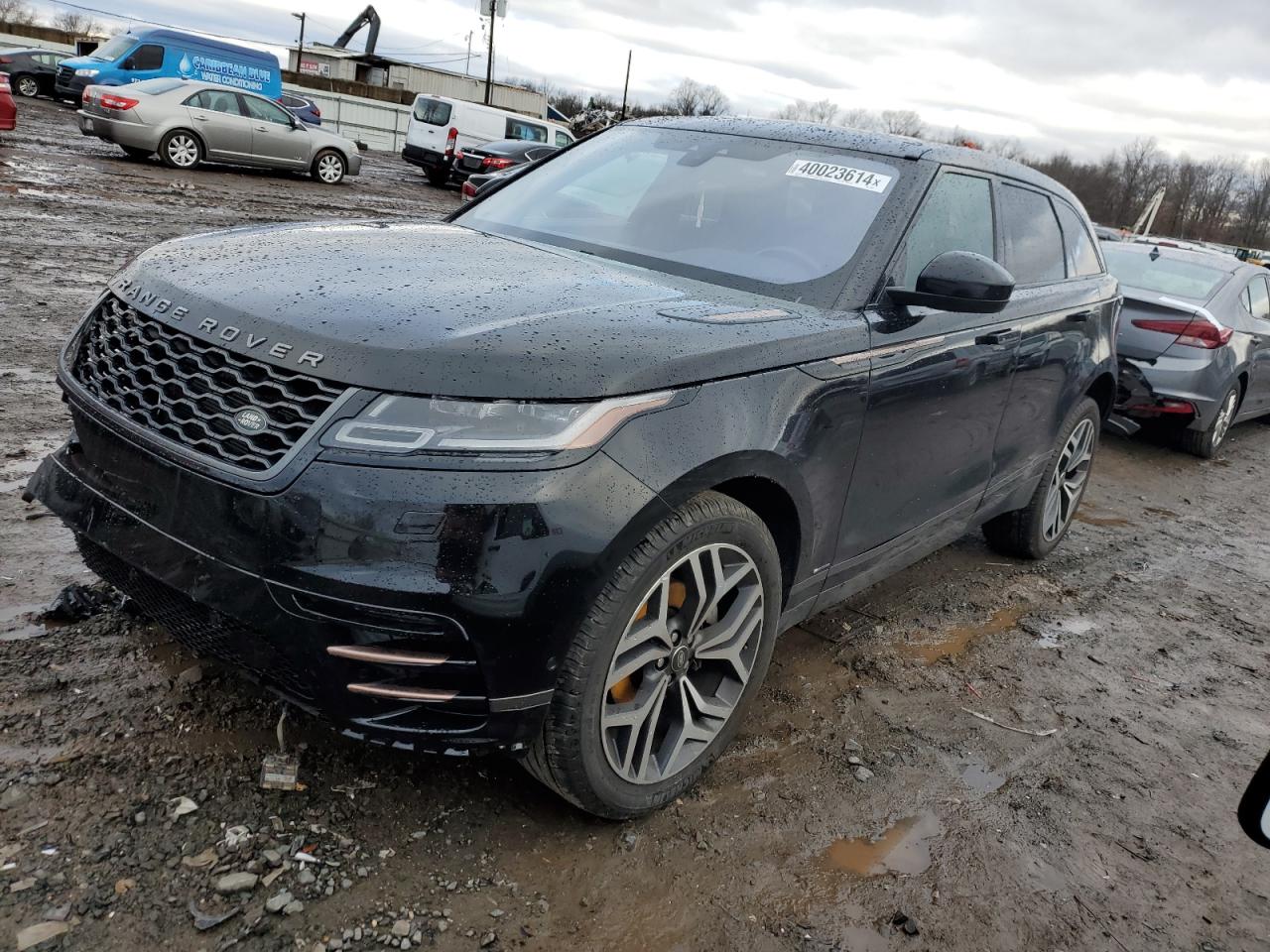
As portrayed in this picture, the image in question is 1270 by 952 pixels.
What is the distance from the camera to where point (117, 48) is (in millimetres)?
24422

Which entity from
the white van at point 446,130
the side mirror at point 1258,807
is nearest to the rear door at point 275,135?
the white van at point 446,130

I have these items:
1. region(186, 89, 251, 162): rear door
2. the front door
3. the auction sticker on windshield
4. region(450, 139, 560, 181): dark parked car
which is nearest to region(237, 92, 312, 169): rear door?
region(186, 89, 251, 162): rear door

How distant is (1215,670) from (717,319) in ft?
9.73

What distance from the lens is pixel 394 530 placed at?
2031 millimetres

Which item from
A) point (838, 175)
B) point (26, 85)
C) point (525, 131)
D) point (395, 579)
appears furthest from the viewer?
point (26, 85)

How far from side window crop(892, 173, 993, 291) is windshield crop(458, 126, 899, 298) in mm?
161

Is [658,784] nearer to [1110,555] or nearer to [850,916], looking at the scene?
[850,916]

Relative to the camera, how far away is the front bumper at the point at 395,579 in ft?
6.68

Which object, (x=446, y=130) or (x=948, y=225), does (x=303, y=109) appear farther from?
(x=948, y=225)

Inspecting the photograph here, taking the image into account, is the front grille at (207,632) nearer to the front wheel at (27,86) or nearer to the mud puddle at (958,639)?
the mud puddle at (958,639)

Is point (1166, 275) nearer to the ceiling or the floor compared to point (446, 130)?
nearer to the ceiling

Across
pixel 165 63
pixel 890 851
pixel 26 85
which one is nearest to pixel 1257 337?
pixel 890 851

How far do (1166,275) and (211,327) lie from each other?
814cm

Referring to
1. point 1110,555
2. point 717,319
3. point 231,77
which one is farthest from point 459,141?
point 717,319
